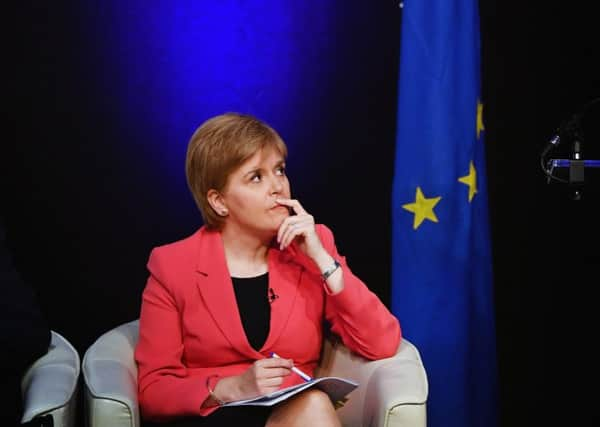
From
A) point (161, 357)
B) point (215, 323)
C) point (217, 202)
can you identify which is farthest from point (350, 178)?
point (161, 357)

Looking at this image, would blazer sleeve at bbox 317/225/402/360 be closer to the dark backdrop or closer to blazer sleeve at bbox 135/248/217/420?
blazer sleeve at bbox 135/248/217/420

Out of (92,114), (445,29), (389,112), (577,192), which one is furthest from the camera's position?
(389,112)

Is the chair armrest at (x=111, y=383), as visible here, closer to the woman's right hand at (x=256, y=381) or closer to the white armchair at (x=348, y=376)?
the white armchair at (x=348, y=376)

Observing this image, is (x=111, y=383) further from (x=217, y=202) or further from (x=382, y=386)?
(x=382, y=386)

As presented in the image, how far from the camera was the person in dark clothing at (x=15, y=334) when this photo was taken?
2.16 metres

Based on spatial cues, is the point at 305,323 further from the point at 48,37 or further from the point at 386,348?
the point at 48,37

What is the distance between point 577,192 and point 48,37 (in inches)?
71.9

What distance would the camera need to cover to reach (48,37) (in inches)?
A: 111

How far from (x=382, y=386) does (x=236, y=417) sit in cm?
40

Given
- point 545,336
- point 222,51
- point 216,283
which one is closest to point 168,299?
point 216,283

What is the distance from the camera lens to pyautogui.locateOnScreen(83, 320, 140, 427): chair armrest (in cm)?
207

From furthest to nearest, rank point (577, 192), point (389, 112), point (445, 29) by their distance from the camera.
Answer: point (389, 112) < point (445, 29) < point (577, 192)

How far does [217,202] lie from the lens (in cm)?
237

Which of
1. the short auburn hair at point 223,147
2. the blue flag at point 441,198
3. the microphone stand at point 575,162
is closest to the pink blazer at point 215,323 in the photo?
the short auburn hair at point 223,147
